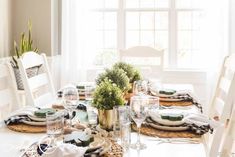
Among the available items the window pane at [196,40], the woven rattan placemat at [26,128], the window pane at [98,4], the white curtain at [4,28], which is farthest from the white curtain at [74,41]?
the woven rattan placemat at [26,128]

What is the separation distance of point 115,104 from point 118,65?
2.76 feet

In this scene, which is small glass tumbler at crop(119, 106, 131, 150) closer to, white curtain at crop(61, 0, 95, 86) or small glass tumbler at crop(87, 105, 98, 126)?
small glass tumbler at crop(87, 105, 98, 126)

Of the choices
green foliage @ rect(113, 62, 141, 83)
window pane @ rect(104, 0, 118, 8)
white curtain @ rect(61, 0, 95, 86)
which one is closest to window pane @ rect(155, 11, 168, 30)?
window pane @ rect(104, 0, 118, 8)

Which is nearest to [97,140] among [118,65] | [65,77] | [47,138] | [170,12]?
[47,138]

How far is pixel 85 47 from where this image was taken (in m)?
3.98

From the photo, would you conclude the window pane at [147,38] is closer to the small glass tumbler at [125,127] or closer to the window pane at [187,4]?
the window pane at [187,4]

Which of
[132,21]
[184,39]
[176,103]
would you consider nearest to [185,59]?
[184,39]

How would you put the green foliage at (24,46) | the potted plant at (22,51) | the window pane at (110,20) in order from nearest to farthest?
the potted plant at (22,51) → the green foliage at (24,46) → the window pane at (110,20)

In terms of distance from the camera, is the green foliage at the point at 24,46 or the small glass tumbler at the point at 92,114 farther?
the green foliage at the point at 24,46

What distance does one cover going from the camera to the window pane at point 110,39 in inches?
162

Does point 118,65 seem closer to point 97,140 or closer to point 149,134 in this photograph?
point 149,134

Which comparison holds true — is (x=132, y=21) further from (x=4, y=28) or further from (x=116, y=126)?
(x=116, y=126)

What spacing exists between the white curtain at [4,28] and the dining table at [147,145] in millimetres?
2311

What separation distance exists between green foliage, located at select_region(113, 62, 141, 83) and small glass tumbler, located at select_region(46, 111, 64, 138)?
38.7 inches
